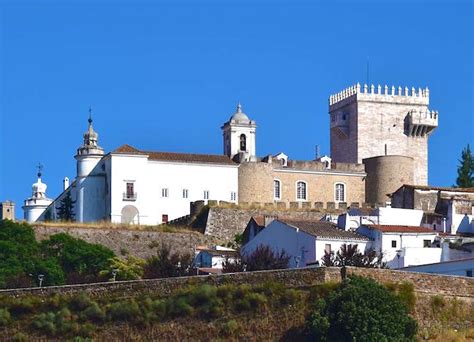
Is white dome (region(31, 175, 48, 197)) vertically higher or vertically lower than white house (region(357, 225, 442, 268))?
higher

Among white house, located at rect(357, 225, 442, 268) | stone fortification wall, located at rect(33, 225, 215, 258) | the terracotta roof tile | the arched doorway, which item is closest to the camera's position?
the terracotta roof tile

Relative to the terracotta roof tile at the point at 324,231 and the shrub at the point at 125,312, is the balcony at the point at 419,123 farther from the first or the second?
the shrub at the point at 125,312

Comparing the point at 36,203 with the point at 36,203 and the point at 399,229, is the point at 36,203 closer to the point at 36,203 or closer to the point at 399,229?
the point at 36,203

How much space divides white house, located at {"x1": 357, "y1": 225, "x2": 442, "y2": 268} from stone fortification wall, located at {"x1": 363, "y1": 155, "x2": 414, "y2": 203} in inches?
661

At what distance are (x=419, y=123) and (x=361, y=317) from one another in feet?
157

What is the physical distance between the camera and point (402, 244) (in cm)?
6425

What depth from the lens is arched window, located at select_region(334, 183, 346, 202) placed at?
84.8m

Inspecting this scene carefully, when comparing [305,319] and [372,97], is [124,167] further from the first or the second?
[305,319]

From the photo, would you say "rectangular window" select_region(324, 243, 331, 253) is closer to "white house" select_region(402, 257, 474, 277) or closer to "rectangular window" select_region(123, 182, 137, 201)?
"white house" select_region(402, 257, 474, 277)

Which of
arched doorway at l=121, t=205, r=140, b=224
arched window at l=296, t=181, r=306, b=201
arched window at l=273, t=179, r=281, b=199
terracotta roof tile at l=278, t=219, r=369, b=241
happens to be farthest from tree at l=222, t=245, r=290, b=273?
arched window at l=296, t=181, r=306, b=201

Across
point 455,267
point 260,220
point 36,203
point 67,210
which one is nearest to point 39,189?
point 36,203

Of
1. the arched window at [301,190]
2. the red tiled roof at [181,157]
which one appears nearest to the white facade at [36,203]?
the red tiled roof at [181,157]

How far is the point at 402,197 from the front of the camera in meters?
76.5

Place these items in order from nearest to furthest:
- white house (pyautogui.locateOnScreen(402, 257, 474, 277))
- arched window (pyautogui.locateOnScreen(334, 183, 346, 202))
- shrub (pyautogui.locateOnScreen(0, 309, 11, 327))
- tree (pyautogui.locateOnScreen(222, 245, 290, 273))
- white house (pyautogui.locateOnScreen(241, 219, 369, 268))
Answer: shrub (pyautogui.locateOnScreen(0, 309, 11, 327)) → white house (pyautogui.locateOnScreen(402, 257, 474, 277)) → tree (pyautogui.locateOnScreen(222, 245, 290, 273)) → white house (pyautogui.locateOnScreen(241, 219, 369, 268)) → arched window (pyautogui.locateOnScreen(334, 183, 346, 202))
